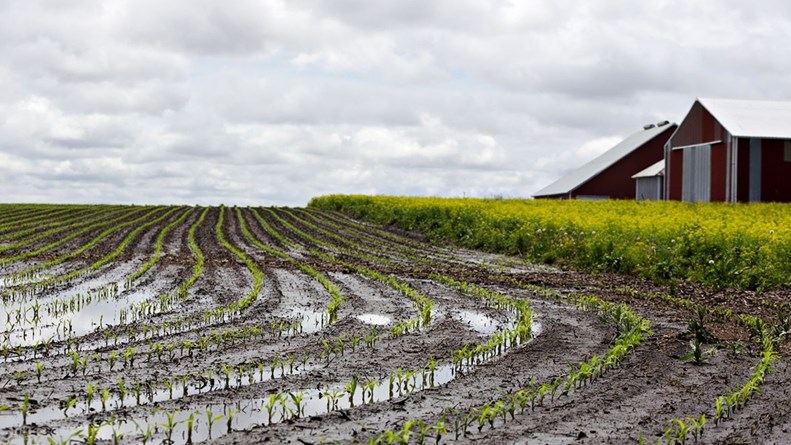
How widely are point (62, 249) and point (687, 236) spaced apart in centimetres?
1631

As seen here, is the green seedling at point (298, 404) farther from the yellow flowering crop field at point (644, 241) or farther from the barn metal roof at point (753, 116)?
the barn metal roof at point (753, 116)

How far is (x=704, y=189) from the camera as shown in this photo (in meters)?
40.4

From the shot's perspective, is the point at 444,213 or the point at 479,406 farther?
the point at 444,213

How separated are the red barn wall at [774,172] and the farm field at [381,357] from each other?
22167mm

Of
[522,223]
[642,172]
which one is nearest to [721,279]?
[522,223]

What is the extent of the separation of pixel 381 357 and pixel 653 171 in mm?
43603

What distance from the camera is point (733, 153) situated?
37.7 metres

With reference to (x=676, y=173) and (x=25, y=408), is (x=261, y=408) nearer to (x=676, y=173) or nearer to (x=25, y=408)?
(x=25, y=408)

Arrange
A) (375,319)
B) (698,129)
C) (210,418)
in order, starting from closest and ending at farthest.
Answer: (210,418), (375,319), (698,129)

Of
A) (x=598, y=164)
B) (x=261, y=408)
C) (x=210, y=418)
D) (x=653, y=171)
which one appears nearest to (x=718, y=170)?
(x=653, y=171)

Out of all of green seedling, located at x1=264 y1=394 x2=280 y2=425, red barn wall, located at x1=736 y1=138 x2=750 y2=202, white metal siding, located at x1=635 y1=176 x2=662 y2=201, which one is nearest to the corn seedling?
green seedling, located at x1=264 y1=394 x2=280 y2=425

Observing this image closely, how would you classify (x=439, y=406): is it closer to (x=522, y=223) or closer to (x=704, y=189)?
(x=522, y=223)

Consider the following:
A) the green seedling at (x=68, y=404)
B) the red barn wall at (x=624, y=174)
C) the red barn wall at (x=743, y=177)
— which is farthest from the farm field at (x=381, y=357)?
the red barn wall at (x=624, y=174)

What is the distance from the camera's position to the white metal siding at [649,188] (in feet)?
159
